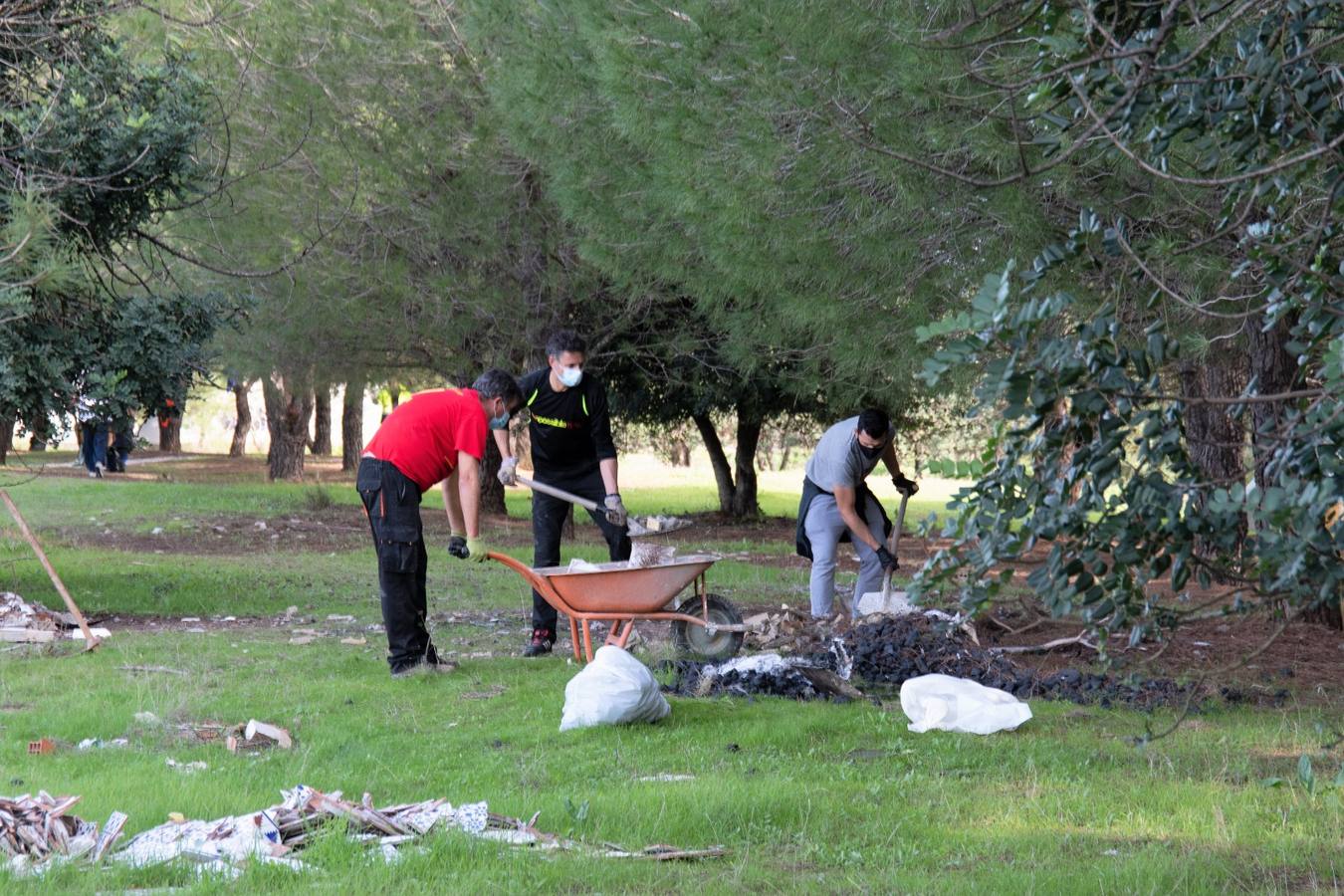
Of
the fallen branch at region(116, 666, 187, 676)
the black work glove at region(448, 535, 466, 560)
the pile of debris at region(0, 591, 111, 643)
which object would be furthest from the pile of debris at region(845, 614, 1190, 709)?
the pile of debris at region(0, 591, 111, 643)

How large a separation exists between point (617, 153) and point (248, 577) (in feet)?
17.7

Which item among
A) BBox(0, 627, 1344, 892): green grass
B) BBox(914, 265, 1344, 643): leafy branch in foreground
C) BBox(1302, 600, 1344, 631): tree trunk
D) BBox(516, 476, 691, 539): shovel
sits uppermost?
BBox(914, 265, 1344, 643): leafy branch in foreground

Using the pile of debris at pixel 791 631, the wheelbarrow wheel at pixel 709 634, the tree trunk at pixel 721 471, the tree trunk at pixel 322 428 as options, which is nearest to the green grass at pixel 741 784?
the wheelbarrow wheel at pixel 709 634

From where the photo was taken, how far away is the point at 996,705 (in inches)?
255

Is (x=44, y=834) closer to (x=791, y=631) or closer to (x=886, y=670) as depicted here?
(x=886, y=670)

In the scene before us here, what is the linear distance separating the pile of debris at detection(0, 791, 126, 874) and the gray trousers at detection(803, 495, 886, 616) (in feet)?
17.5

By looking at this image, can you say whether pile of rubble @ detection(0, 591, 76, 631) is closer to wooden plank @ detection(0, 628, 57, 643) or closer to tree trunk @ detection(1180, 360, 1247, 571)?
wooden plank @ detection(0, 628, 57, 643)

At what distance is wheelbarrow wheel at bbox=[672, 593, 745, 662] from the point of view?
8414mm

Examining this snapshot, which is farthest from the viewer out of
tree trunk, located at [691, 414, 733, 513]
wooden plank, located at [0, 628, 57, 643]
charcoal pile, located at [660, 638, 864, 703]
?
tree trunk, located at [691, 414, 733, 513]

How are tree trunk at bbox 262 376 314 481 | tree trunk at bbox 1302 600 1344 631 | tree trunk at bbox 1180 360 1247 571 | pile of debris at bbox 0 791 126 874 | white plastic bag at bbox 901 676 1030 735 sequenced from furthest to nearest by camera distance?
tree trunk at bbox 262 376 314 481
tree trunk at bbox 1180 360 1247 571
tree trunk at bbox 1302 600 1344 631
white plastic bag at bbox 901 676 1030 735
pile of debris at bbox 0 791 126 874

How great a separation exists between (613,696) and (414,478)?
225 cm

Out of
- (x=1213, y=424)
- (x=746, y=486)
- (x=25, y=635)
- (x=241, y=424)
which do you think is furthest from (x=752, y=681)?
(x=241, y=424)

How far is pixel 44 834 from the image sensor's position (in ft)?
14.1

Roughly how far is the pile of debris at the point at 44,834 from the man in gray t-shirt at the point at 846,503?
205 inches
